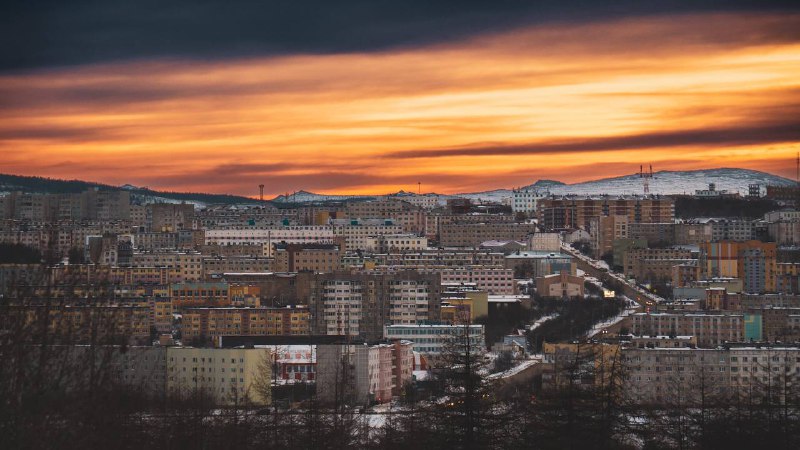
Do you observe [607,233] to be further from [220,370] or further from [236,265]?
[220,370]

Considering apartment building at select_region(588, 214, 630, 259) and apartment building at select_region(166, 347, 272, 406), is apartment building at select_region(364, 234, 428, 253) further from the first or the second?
apartment building at select_region(166, 347, 272, 406)

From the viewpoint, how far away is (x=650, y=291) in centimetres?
4894

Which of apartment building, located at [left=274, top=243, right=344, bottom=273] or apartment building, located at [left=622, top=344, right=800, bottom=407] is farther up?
apartment building, located at [left=274, top=243, right=344, bottom=273]

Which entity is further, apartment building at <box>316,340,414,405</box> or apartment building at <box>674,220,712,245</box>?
apartment building at <box>674,220,712,245</box>

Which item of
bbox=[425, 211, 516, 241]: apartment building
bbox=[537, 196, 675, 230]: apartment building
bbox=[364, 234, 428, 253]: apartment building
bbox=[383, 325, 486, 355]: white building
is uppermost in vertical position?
bbox=[537, 196, 675, 230]: apartment building

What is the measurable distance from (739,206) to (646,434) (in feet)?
198

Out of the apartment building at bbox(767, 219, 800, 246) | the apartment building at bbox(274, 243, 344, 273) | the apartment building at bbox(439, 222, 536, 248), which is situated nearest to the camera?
the apartment building at bbox(274, 243, 344, 273)


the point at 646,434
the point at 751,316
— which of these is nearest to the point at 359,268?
the point at 751,316

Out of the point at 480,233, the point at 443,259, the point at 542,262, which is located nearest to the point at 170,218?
the point at 480,233

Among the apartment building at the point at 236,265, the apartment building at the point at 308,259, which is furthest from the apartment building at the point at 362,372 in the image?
the apartment building at the point at 236,265

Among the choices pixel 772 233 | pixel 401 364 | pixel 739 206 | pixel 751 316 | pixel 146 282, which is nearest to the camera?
pixel 401 364

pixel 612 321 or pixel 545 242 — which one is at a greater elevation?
pixel 545 242

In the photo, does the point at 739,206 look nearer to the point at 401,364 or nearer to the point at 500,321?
the point at 500,321

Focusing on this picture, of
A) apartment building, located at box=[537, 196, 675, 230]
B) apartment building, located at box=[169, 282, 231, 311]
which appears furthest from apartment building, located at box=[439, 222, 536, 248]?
apartment building, located at box=[169, 282, 231, 311]
